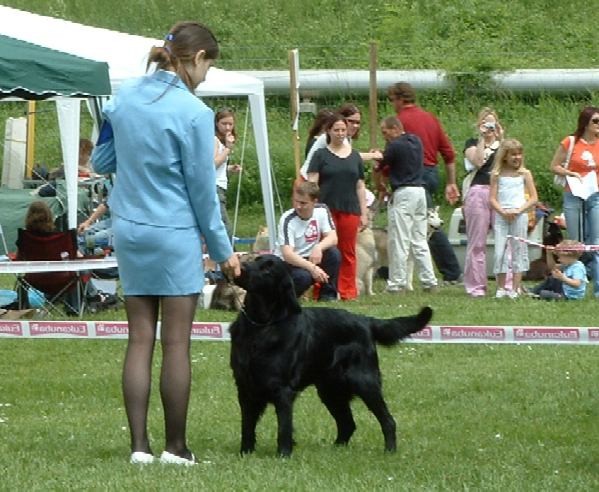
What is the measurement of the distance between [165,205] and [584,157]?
8504 millimetres

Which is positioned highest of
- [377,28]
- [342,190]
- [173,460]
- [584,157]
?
[377,28]

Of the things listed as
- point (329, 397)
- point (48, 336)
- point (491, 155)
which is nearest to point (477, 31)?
point (491, 155)

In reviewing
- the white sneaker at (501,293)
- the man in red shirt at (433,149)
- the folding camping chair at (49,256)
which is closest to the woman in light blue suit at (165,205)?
the folding camping chair at (49,256)

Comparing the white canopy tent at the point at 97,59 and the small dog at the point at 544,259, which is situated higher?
the white canopy tent at the point at 97,59

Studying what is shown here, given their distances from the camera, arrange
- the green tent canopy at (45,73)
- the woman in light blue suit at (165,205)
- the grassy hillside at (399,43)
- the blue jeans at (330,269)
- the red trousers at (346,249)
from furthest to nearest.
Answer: the grassy hillside at (399,43), the red trousers at (346,249), the blue jeans at (330,269), the green tent canopy at (45,73), the woman in light blue suit at (165,205)

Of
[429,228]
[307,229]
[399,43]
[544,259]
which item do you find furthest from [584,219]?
[399,43]

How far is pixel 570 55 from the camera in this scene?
25578mm

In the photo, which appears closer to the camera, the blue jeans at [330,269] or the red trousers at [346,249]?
the blue jeans at [330,269]

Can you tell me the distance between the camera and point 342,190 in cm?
1375

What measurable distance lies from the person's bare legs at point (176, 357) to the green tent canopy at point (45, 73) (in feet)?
16.8

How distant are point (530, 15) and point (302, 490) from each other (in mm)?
22460

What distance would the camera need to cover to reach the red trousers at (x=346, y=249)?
45.1 feet

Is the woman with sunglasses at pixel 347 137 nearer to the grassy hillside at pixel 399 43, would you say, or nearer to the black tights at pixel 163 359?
the grassy hillside at pixel 399 43

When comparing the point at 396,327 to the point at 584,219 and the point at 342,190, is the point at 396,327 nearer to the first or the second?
the point at 342,190
